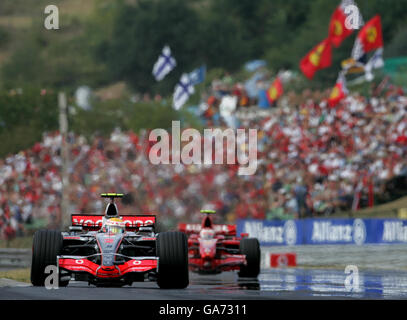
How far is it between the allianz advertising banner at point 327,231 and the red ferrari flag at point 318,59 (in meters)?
14.5

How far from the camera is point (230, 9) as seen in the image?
9725 centimetres

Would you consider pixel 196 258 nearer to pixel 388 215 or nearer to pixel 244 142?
pixel 388 215

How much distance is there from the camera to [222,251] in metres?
22.5

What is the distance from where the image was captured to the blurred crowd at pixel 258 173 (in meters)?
33.3

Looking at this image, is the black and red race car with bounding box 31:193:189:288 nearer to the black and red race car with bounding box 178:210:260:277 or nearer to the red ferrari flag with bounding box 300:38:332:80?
the black and red race car with bounding box 178:210:260:277

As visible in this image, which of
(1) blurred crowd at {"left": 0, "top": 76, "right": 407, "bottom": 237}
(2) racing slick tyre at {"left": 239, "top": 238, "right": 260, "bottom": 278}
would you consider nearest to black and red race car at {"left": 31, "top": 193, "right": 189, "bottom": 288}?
(2) racing slick tyre at {"left": 239, "top": 238, "right": 260, "bottom": 278}

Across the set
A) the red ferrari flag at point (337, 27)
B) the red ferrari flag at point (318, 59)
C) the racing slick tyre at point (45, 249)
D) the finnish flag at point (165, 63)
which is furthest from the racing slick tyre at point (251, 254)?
the finnish flag at point (165, 63)

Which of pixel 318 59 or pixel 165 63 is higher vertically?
pixel 165 63

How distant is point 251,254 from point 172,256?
22.2ft

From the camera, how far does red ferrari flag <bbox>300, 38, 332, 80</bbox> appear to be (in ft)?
149

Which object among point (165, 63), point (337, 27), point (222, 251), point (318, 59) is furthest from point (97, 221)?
point (337, 27)

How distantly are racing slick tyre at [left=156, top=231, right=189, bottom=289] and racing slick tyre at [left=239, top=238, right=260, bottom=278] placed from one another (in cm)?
635

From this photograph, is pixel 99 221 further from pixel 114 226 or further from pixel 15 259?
pixel 15 259

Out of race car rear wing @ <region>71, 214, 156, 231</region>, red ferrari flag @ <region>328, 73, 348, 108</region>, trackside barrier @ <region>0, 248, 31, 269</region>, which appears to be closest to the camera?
race car rear wing @ <region>71, 214, 156, 231</region>
